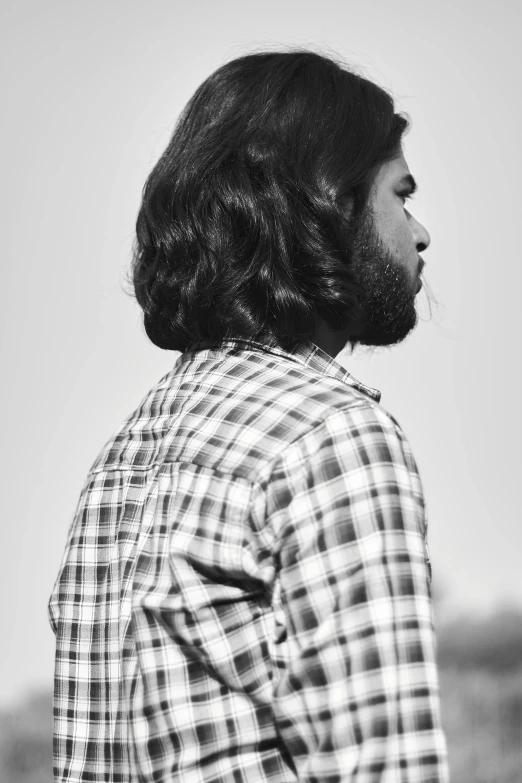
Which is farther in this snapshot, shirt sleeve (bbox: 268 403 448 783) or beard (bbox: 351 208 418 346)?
beard (bbox: 351 208 418 346)

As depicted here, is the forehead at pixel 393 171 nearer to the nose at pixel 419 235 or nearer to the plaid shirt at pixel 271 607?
the nose at pixel 419 235

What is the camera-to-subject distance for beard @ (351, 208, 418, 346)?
1.39 metres

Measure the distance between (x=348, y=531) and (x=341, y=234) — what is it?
590 mm

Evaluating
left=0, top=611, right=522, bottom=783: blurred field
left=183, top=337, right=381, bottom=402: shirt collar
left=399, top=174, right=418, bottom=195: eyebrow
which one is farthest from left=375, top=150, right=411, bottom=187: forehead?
left=0, top=611, right=522, bottom=783: blurred field

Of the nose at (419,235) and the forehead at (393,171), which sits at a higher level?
the forehead at (393,171)

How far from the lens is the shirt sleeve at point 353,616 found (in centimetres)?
88

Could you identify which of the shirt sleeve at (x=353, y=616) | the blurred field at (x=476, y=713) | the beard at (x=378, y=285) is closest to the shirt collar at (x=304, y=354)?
the beard at (x=378, y=285)

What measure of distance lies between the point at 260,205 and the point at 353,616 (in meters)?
0.70

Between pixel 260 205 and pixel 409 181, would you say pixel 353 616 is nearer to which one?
pixel 260 205

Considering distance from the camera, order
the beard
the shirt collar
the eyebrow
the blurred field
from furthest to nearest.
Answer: the blurred field → the eyebrow → the beard → the shirt collar

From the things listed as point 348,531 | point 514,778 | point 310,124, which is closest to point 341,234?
point 310,124

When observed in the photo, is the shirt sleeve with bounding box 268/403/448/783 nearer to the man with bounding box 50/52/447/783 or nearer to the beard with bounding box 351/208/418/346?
the man with bounding box 50/52/447/783

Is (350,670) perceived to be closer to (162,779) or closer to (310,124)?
(162,779)

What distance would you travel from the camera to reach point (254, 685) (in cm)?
96
